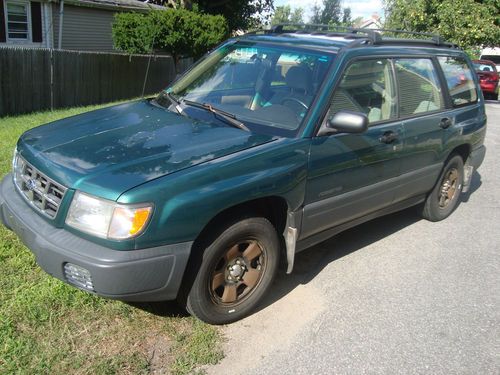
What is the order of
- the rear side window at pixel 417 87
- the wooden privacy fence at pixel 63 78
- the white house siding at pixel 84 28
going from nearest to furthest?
the rear side window at pixel 417 87 < the wooden privacy fence at pixel 63 78 < the white house siding at pixel 84 28

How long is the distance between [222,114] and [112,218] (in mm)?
1431

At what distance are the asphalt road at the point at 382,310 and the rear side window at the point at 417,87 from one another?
134cm

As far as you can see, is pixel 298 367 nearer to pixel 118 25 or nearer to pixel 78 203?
pixel 78 203

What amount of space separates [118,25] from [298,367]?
1438 centimetres

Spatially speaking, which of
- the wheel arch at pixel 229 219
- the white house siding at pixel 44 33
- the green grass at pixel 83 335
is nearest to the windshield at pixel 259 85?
the wheel arch at pixel 229 219

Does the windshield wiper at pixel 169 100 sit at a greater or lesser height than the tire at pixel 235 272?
greater

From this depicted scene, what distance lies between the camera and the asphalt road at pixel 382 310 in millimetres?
3225

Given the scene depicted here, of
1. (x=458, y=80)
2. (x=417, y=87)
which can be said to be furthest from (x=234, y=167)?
(x=458, y=80)

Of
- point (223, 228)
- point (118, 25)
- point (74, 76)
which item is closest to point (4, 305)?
point (223, 228)

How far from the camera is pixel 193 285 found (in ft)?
10.4

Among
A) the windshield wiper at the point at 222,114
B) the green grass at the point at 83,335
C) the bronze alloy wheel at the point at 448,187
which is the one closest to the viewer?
the green grass at the point at 83,335

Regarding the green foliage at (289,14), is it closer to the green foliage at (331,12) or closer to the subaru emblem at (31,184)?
the green foliage at (331,12)

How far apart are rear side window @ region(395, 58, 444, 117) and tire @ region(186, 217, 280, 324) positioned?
1.86 meters

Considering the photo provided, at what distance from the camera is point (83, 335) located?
10.3 feet
